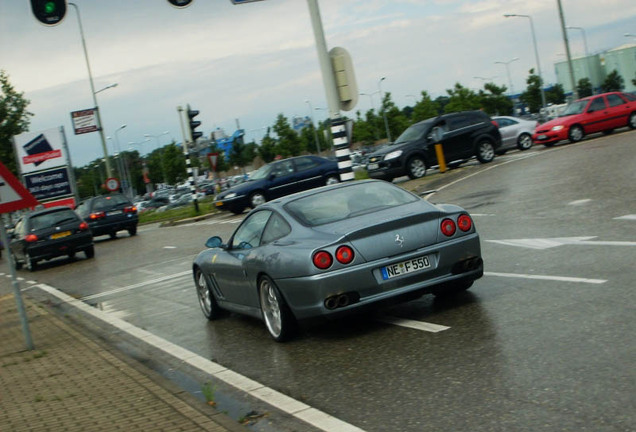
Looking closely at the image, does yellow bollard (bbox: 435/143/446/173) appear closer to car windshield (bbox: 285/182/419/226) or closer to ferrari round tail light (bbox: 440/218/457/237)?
car windshield (bbox: 285/182/419/226)

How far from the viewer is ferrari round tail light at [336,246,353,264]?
7121mm

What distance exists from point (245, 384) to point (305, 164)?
948 inches

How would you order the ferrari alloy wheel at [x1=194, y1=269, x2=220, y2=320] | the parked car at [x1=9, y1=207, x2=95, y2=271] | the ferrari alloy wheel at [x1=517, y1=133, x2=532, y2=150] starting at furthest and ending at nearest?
the ferrari alloy wheel at [x1=517, y1=133, x2=532, y2=150], the parked car at [x1=9, y1=207, x2=95, y2=271], the ferrari alloy wheel at [x1=194, y1=269, x2=220, y2=320]

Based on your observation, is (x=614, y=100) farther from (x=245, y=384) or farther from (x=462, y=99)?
(x=462, y=99)

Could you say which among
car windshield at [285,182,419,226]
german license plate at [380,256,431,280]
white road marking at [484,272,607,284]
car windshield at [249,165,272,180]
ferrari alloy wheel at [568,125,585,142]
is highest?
car windshield at [249,165,272,180]

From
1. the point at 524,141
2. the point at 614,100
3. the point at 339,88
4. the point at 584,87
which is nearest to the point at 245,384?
the point at 339,88

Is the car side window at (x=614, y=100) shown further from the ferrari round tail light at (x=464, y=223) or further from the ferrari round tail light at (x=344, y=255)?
the ferrari round tail light at (x=344, y=255)

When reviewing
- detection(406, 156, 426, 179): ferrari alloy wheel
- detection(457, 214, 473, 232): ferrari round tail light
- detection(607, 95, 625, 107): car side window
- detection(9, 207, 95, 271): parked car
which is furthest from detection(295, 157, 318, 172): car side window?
detection(457, 214, 473, 232): ferrari round tail light

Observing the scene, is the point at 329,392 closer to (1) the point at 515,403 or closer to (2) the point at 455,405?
(2) the point at 455,405

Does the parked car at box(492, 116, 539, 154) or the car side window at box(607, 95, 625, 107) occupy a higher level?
the car side window at box(607, 95, 625, 107)

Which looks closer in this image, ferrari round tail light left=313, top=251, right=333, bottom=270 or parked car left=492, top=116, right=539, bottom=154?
ferrari round tail light left=313, top=251, right=333, bottom=270

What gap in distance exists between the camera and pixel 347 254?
7145 mm

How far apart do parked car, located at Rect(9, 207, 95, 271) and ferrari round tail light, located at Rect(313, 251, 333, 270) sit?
17082 mm

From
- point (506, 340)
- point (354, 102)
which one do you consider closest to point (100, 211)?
point (354, 102)
